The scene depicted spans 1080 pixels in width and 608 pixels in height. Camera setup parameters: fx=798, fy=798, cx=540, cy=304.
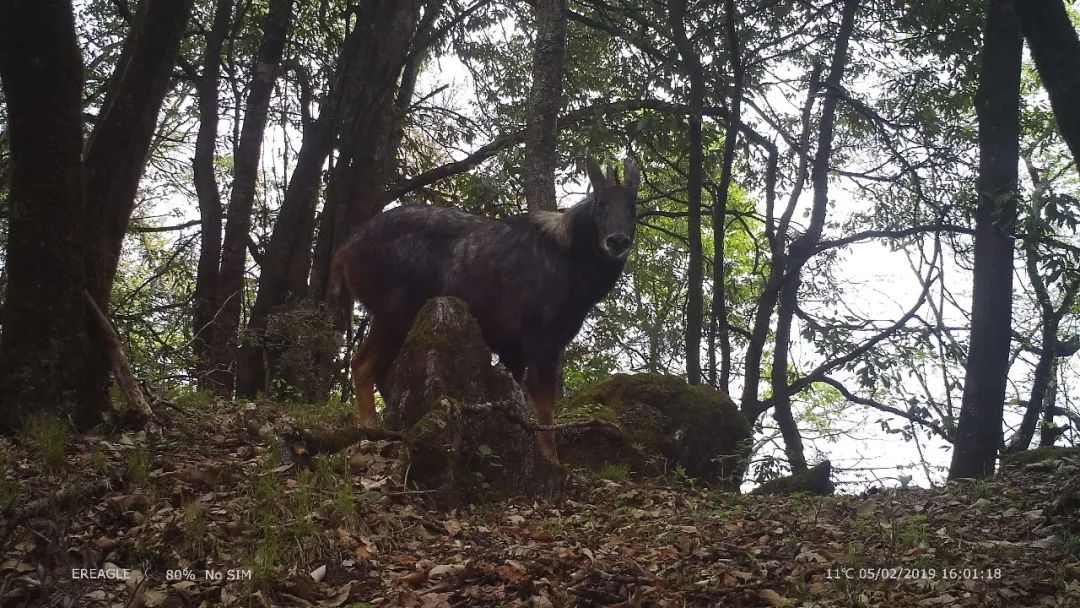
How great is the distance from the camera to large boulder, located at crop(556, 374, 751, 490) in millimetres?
7594

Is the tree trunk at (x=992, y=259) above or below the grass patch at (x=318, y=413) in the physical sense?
above

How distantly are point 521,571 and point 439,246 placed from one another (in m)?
4.68

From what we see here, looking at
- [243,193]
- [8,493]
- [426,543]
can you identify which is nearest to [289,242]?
[243,193]

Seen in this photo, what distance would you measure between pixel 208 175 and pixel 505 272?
7.28m

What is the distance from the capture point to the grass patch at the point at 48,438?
4617 millimetres

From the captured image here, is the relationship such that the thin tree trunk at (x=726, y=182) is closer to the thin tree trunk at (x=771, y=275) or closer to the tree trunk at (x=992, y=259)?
the thin tree trunk at (x=771, y=275)

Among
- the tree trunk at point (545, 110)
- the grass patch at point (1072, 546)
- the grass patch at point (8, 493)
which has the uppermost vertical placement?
the tree trunk at point (545, 110)

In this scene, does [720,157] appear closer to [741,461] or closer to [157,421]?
[741,461]

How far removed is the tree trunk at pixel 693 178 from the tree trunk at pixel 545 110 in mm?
1528

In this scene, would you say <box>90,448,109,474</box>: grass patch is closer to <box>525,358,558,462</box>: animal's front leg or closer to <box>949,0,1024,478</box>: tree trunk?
<box>525,358,558,462</box>: animal's front leg

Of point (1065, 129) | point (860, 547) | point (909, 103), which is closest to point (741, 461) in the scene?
point (860, 547)

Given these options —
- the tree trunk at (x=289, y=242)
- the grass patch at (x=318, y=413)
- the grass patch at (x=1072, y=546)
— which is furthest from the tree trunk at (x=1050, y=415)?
the tree trunk at (x=289, y=242)

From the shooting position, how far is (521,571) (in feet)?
12.9

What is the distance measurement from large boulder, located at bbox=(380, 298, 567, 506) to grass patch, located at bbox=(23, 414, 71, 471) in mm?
2036
